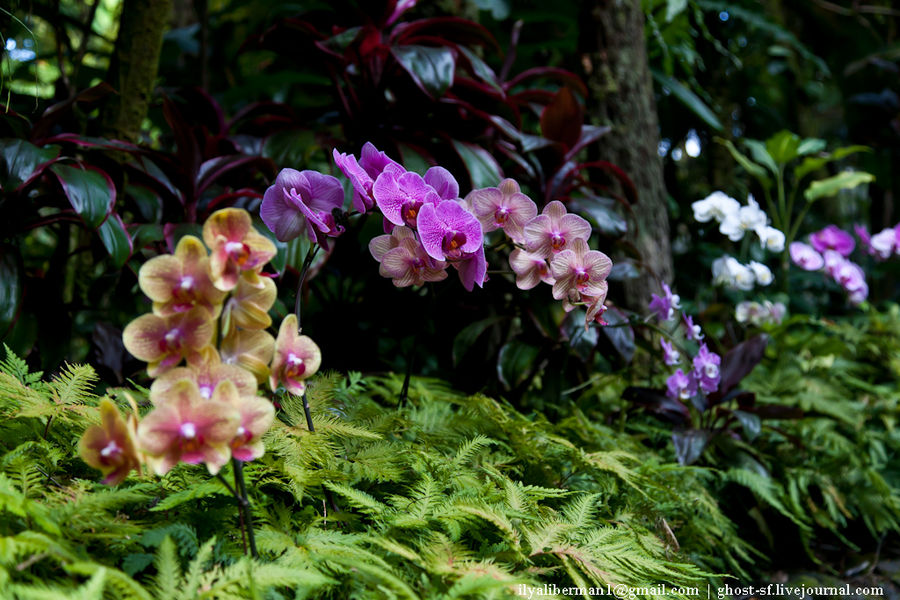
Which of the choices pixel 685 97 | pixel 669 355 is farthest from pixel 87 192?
pixel 685 97

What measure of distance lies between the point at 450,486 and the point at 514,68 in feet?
7.44

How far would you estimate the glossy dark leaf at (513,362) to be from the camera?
1668 mm

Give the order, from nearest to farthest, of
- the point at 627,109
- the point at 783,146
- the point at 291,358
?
1. the point at 291,358
2. the point at 627,109
3. the point at 783,146

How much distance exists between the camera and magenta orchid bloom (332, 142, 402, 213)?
2.87 feet

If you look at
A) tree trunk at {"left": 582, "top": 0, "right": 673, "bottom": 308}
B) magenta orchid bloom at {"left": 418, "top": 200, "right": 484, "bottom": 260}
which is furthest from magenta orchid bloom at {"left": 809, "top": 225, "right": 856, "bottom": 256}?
magenta orchid bloom at {"left": 418, "top": 200, "right": 484, "bottom": 260}

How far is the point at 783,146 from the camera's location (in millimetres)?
2646

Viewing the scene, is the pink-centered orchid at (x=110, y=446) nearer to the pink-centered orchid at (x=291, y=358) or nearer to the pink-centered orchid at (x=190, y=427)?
the pink-centered orchid at (x=190, y=427)

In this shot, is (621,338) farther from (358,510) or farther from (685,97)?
(685,97)

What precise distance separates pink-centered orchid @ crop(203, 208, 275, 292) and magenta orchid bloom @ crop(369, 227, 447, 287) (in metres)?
0.29

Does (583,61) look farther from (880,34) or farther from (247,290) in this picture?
(880,34)

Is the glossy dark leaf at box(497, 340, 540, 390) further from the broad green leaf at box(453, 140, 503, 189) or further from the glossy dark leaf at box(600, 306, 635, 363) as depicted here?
the broad green leaf at box(453, 140, 503, 189)

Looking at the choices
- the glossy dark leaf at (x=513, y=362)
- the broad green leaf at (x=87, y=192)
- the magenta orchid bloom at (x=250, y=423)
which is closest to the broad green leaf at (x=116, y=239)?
the broad green leaf at (x=87, y=192)

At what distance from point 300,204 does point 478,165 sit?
0.88m

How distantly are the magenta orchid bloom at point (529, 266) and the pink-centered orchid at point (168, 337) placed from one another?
0.52 metres
